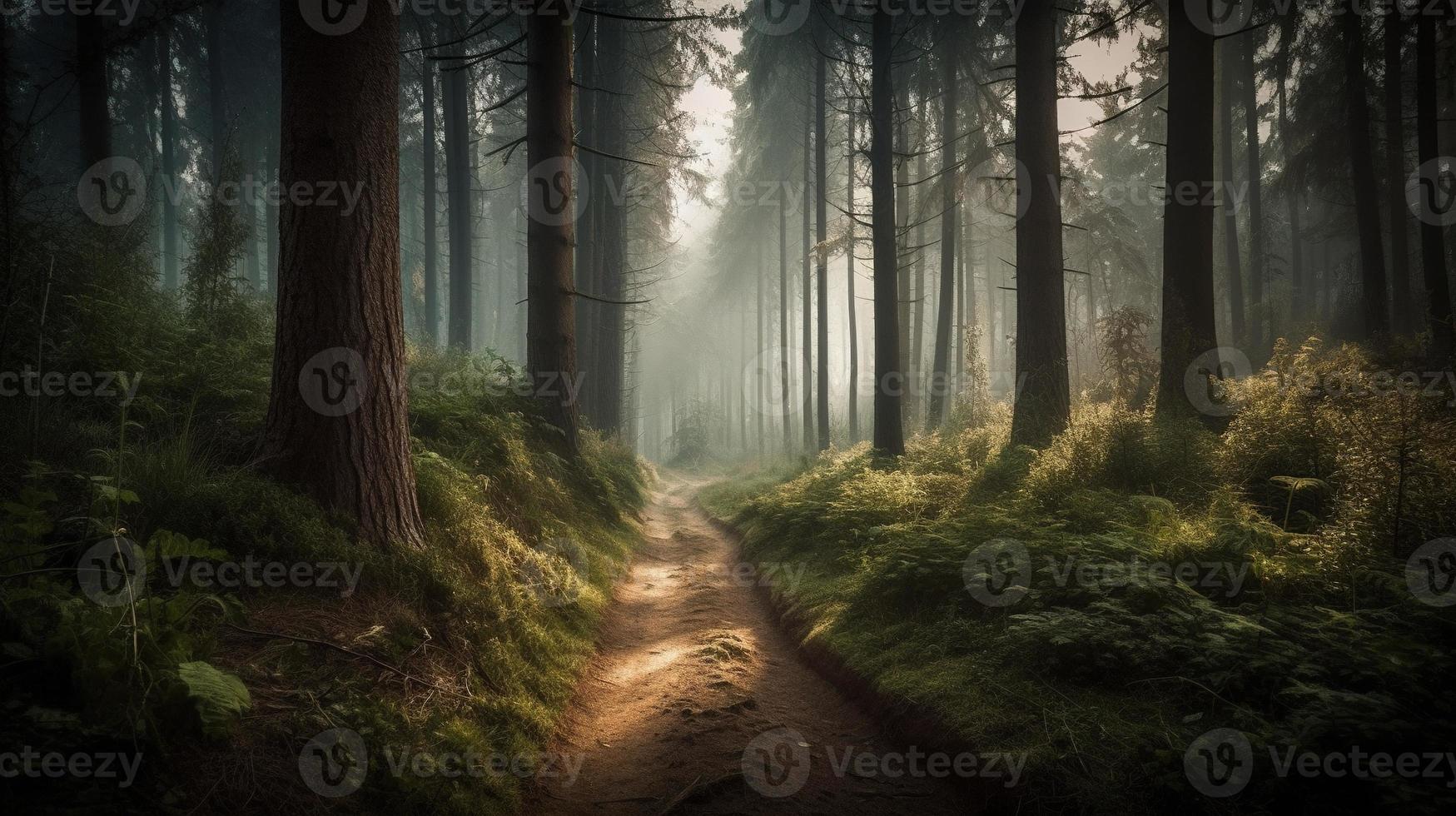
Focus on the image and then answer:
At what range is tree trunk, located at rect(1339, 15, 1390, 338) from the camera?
14.1 meters

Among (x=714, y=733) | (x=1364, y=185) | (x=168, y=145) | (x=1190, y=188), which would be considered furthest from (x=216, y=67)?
(x=1364, y=185)

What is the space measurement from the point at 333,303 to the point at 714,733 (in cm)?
389

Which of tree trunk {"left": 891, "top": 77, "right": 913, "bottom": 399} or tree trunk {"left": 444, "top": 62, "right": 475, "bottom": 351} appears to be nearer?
tree trunk {"left": 891, "top": 77, "right": 913, "bottom": 399}

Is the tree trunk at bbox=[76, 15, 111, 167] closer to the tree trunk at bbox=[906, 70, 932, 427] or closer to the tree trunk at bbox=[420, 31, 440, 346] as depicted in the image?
the tree trunk at bbox=[420, 31, 440, 346]

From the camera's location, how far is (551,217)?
364 inches

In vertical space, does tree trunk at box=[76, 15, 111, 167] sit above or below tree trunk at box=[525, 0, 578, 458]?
above

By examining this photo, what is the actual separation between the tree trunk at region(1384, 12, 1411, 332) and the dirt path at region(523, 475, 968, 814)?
20.0 meters

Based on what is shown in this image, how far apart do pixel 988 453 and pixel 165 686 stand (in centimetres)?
904

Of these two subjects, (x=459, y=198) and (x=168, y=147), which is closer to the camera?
(x=459, y=198)

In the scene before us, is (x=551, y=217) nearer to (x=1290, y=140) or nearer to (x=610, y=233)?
(x=610, y=233)

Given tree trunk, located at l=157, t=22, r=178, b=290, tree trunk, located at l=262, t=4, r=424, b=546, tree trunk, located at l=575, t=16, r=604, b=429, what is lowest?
tree trunk, located at l=262, t=4, r=424, b=546

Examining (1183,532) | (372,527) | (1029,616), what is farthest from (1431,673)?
(372,527)

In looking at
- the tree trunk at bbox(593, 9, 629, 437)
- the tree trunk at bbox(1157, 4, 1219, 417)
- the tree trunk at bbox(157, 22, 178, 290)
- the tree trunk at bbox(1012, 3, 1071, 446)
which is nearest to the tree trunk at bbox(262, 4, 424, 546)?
the tree trunk at bbox(1012, 3, 1071, 446)

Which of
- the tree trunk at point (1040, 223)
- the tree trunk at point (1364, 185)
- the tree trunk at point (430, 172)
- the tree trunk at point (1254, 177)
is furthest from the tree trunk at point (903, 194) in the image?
the tree trunk at point (430, 172)
